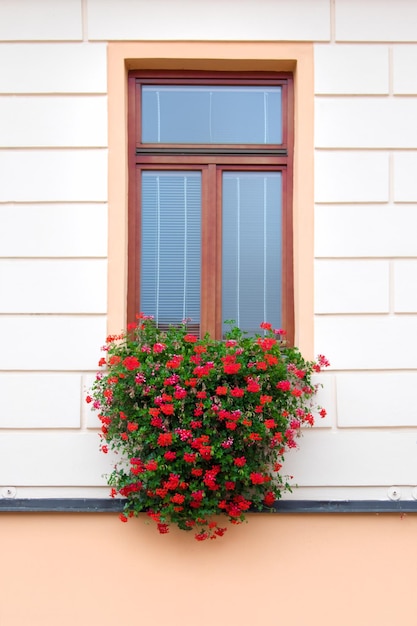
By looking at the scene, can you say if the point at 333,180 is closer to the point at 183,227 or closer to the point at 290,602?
the point at 183,227

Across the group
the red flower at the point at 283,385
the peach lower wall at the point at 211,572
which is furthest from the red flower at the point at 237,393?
the peach lower wall at the point at 211,572

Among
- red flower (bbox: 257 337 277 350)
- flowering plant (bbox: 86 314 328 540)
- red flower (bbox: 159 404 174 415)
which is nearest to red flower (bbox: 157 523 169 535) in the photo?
flowering plant (bbox: 86 314 328 540)

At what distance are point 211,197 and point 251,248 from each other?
0.43 metres

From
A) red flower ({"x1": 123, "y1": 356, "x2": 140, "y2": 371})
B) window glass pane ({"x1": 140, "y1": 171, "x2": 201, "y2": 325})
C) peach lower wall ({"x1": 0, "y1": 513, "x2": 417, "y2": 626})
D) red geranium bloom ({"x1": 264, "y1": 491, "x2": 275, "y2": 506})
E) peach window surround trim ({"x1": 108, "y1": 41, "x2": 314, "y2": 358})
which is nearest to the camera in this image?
red flower ({"x1": 123, "y1": 356, "x2": 140, "y2": 371})

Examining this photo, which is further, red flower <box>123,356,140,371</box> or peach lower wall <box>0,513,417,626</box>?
peach lower wall <box>0,513,417,626</box>

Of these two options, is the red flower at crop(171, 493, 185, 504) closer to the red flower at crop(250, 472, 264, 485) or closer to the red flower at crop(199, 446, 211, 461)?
the red flower at crop(199, 446, 211, 461)

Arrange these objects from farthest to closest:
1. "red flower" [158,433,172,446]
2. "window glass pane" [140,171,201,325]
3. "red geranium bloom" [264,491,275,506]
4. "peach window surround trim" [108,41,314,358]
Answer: "window glass pane" [140,171,201,325]
"peach window surround trim" [108,41,314,358]
"red geranium bloom" [264,491,275,506]
"red flower" [158,433,172,446]

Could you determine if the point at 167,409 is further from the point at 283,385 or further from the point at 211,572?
the point at 211,572

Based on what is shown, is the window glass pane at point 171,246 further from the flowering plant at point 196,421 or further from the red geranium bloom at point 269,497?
the red geranium bloom at point 269,497

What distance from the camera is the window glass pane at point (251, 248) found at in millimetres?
4715

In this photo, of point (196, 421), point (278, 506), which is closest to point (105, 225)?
point (196, 421)

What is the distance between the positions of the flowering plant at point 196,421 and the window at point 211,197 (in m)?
0.50

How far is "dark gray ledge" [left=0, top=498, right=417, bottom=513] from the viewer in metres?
4.32

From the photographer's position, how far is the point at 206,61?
15.1 feet
